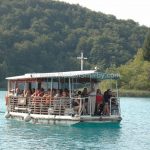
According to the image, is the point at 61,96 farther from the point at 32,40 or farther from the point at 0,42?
the point at 32,40

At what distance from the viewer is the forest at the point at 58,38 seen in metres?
158

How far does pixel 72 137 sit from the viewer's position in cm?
2909

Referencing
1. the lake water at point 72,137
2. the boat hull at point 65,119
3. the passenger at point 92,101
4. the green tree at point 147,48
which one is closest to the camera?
the lake water at point 72,137

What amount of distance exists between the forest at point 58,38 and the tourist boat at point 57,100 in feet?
340

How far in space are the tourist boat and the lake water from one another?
0.54 meters

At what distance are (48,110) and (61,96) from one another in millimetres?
1103

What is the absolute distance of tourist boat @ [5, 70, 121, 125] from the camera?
1299 inches

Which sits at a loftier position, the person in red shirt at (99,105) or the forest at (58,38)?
the forest at (58,38)

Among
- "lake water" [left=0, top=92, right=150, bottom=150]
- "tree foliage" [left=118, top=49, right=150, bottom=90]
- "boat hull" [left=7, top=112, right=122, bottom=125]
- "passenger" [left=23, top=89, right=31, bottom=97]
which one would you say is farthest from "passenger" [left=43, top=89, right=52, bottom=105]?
"tree foliage" [left=118, top=49, right=150, bottom=90]

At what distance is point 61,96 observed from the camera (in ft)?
112

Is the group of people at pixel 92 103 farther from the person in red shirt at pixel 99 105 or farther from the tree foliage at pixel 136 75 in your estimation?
the tree foliage at pixel 136 75

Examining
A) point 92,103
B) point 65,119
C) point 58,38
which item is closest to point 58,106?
point 65,119

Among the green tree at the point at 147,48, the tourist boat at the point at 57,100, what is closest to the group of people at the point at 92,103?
the tourist boat at the point at 57,100

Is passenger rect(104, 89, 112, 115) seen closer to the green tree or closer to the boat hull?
the boat hull
